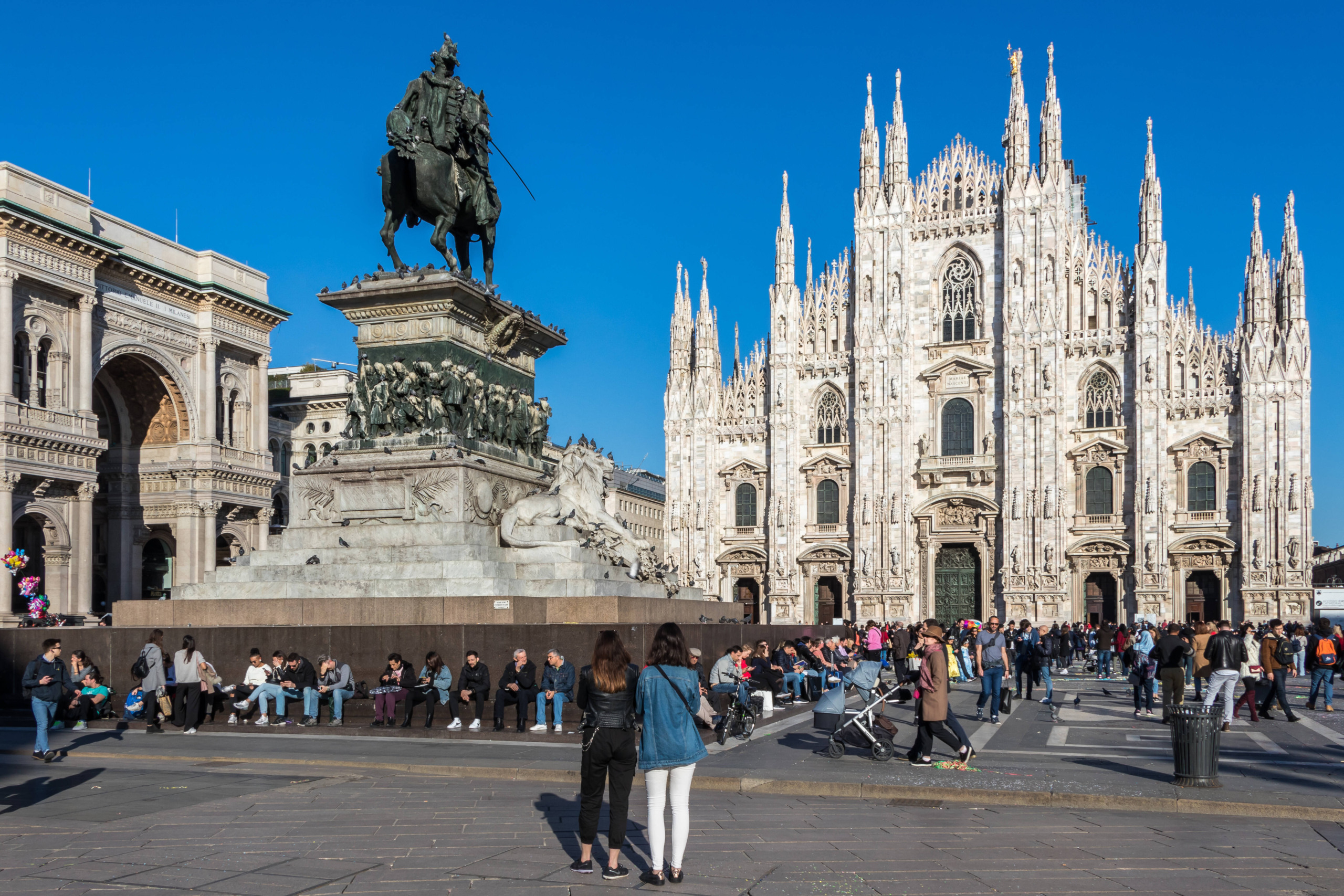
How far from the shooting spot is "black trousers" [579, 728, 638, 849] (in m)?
6.73

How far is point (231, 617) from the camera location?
1328 cm

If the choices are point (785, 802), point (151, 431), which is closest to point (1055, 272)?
point (151, 431)

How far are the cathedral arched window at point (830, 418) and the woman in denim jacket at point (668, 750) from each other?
4723 cm

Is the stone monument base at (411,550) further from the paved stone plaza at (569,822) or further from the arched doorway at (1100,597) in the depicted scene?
the arched doorway at (1100,597)

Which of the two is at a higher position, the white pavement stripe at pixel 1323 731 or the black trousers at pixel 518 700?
the black trousers at pixel 518 700

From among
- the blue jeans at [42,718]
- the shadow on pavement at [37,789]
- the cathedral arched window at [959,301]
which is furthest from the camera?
the cathedral arched window at [959,301]

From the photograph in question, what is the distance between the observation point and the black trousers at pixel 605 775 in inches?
265

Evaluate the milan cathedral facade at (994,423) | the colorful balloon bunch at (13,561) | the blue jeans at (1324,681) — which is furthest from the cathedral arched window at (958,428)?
the colorful balloon bunch at (13,561)

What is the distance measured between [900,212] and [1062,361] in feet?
30.8

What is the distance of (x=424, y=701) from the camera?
1286 cm

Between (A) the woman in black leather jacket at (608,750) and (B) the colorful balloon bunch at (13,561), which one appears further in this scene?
(B) the colorful balloon bunch at (13,561)

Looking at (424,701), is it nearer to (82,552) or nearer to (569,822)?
(569,822)

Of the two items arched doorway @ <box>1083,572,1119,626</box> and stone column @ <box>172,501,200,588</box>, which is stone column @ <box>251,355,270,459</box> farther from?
arched doorway @ <box>1083,572,1119,626</box>

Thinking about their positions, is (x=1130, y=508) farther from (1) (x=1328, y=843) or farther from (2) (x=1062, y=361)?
(1) (x=1328, y=843)
